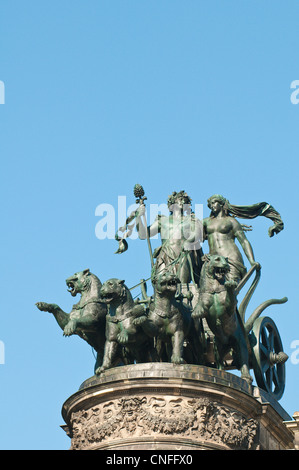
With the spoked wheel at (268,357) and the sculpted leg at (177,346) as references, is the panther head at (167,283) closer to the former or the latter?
the sculpted leg at (177,346)

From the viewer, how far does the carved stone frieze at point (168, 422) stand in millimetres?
31047

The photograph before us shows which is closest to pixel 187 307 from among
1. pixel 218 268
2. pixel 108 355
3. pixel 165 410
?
pixel 218 268

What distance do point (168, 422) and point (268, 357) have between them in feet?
17.3

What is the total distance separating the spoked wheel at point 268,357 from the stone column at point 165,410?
7.56 feet

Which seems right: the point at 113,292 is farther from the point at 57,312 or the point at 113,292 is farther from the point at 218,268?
the point at 218,268

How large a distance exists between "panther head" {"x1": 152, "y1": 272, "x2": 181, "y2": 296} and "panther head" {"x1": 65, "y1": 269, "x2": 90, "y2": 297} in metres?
2.47

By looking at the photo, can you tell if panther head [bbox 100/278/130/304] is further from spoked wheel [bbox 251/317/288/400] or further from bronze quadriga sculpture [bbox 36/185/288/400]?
spoked wheel [bbox 251/317/288/400]

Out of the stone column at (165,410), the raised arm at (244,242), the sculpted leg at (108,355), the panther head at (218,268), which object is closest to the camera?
the stone column at (165,410)

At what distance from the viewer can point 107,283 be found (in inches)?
1305

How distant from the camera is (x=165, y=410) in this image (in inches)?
1230

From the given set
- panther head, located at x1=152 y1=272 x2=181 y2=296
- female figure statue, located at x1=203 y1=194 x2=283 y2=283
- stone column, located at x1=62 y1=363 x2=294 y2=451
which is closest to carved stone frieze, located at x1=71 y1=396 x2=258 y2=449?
stone column, located at x1=62 y1=363 x2=294 y2=451

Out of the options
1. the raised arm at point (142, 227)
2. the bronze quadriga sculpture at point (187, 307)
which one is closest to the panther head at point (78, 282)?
the bronze quadriga sculpture at point (187, 307)
